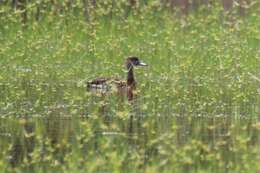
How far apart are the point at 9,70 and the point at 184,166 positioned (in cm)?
727

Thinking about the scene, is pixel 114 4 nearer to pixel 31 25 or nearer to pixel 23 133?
pixel 31 25

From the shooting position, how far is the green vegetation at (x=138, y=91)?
1134 centimetres

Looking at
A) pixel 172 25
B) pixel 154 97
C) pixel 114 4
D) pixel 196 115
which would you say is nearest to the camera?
pixel 196 115

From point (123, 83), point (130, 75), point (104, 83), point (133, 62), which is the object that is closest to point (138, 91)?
point (104, 83)

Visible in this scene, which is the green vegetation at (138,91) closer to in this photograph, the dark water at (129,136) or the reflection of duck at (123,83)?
the dark water at (129,136)

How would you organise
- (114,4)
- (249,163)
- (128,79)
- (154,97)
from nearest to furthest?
1. (249,163)
2. (154,97)
3. (128,79)
4. (114,4)

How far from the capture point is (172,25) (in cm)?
2109

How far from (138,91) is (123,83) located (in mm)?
804

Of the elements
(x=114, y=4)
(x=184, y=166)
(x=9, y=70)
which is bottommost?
(x=184, y=166)

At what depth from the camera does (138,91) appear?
1652 cm

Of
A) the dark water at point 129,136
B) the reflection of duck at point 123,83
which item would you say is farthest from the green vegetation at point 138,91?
the reflection of duck at point 123,83

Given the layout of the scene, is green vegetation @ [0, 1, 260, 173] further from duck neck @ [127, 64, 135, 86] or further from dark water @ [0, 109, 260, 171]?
duck neck @ [127, 64, 135, 86]

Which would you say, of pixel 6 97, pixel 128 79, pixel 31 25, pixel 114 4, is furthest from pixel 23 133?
pixel 114 4

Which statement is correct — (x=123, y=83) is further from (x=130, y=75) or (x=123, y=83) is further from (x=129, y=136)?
(x=129, y=136)
